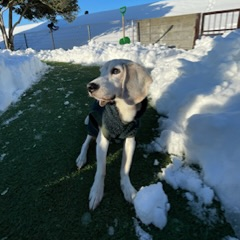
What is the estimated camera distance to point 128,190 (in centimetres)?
207

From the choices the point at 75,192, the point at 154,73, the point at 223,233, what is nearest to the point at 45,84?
the point at 154,73

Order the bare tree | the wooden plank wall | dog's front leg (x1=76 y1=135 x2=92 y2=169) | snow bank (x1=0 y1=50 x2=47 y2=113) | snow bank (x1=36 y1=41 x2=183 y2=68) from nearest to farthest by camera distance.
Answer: dog's front leg (x1=76 y1=135 x2=92 y2=169)
snow bank (x1=0 y1=50 x2=47 y2=113)
snow bank (x1=36 y1=41 x2=183 y2=68)
the wooden plank wall
the bare tree

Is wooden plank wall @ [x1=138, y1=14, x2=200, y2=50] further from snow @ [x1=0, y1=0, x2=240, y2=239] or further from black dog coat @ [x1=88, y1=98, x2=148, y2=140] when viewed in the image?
black dog coat @ [x1=88, y1=98, x2=148, y2=140]

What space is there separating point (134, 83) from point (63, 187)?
3.87ft

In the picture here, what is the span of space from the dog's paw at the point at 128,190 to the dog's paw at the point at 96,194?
197 millimetres

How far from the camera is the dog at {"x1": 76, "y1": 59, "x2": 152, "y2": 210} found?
73.1 inches

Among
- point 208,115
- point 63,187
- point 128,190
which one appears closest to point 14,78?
point 63,187

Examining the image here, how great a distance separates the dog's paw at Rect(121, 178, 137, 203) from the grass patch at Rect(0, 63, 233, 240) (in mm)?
48

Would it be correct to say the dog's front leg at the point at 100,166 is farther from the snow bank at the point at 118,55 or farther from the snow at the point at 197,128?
the snow bank at the point at 118,55

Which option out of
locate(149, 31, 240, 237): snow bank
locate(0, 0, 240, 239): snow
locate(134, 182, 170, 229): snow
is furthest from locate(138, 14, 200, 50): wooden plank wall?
locate(134, 182, 170, 229): snow

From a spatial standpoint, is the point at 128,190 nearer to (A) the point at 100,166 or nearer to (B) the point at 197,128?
(A) the point at 100,166

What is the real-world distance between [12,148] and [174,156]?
1919mm

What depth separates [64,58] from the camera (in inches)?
323

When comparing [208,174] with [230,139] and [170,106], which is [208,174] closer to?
[230,139]
